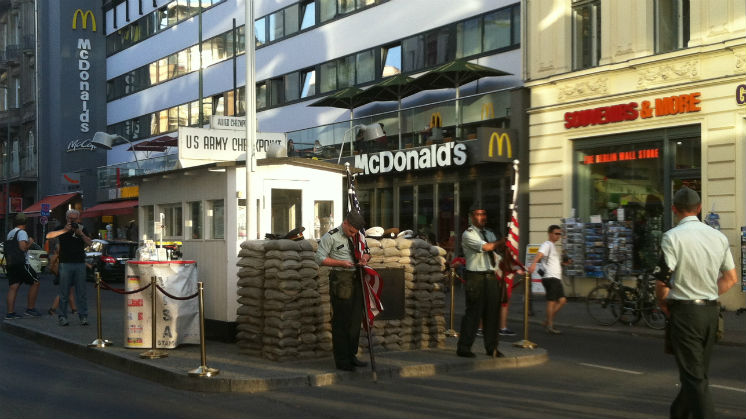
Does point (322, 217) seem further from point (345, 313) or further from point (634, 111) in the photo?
point (634, 111)

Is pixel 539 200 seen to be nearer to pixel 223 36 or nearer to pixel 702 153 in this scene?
pixel 702 153

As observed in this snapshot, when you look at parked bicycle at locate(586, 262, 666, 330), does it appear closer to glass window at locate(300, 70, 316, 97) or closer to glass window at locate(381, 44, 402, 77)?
glass window at locate(381, 44, 402, 77)

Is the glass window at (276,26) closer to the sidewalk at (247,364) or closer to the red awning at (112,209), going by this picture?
the red awning at (112,209)

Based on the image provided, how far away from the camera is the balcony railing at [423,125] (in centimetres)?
2420

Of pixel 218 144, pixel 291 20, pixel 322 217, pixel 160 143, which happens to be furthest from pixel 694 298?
pixel 160 143

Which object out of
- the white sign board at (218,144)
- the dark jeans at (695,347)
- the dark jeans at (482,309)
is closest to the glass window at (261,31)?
the white sign board at (218,144)

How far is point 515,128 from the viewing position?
2327 cm

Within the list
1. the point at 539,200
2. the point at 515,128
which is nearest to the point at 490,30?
the point at 515,128

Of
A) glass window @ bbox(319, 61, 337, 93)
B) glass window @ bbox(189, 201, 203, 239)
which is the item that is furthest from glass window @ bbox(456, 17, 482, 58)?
glass window @ bbox(189, 201, 203, 239)

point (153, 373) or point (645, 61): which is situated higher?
point (645, 61)

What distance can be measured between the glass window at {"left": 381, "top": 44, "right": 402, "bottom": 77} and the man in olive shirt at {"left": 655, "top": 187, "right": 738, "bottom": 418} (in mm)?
23099

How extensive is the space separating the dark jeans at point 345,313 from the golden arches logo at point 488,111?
14.7 meters

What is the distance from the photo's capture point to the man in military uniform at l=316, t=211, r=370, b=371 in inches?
391

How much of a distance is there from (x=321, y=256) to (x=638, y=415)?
12.6 ft
